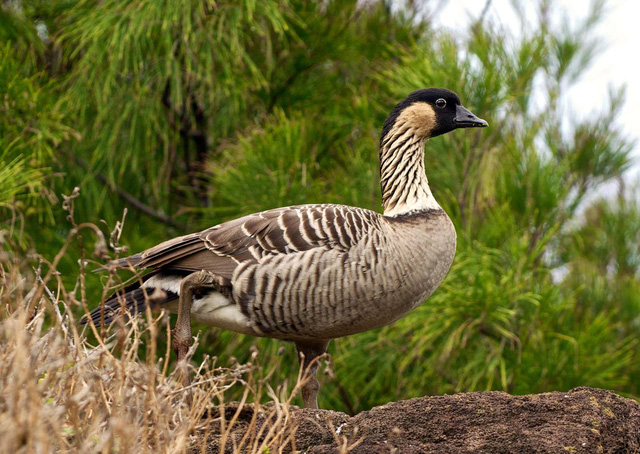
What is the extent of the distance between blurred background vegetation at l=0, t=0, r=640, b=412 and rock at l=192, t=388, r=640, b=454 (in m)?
1.83

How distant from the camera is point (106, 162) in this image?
717 cm

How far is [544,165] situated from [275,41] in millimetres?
2790

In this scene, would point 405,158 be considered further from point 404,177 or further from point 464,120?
point 464,120

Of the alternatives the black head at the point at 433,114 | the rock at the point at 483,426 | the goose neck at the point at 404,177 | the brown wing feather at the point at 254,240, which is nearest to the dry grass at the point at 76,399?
the rock at the point at 483,426

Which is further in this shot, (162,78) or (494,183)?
(162,78)

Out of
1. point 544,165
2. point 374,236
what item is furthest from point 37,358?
point 544,165

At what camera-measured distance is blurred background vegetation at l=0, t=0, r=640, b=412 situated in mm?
5797

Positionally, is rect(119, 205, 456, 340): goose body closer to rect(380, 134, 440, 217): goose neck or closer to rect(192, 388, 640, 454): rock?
rect(380, 134, 440, 217): goose neck

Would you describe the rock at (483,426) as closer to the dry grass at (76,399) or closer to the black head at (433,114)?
the dry grass at (76,399)

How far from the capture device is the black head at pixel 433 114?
4777 mm

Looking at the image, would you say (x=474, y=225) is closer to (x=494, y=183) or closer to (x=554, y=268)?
(x=494, y=183)

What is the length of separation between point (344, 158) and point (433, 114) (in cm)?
216

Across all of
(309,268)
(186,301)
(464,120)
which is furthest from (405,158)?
(186,301)

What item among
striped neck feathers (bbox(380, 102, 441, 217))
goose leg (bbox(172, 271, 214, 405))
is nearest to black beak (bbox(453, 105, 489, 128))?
striped neck feathers (bbox(380, 102, 441, 217))
